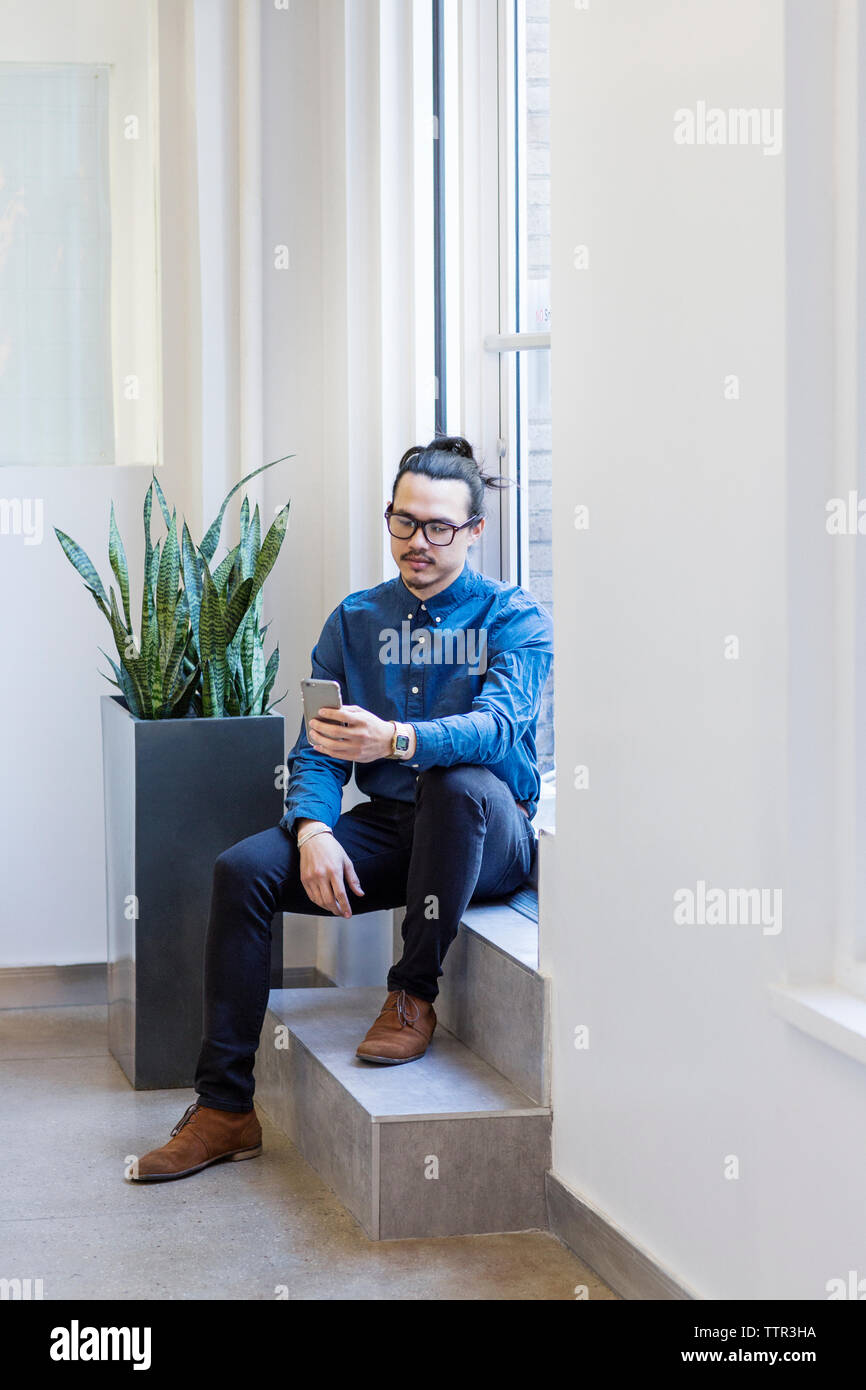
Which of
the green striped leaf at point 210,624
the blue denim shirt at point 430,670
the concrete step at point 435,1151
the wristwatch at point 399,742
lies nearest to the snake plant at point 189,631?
the green striped leaf at point 210,624

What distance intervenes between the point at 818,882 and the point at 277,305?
7.66 ft

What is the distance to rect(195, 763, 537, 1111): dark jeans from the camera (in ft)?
8.21

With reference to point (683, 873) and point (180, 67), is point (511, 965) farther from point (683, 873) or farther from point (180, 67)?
point (180, 67)

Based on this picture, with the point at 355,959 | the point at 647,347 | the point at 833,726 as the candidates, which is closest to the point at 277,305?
the point at 355,959

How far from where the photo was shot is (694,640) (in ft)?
6.13

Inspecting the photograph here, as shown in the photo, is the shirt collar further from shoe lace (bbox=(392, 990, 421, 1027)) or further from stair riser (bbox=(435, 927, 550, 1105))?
shoe lace (bbox=(392, 990, 421, 1027))

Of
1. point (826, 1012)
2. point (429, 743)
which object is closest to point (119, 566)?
point (429, 743)

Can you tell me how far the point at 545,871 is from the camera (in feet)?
7.65

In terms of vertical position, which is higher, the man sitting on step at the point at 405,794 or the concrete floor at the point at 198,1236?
the man sitting on step at the point at 405,794

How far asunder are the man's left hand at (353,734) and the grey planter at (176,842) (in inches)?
17.1

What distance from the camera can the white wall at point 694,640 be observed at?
5.37ft

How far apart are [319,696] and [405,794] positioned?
0.30m

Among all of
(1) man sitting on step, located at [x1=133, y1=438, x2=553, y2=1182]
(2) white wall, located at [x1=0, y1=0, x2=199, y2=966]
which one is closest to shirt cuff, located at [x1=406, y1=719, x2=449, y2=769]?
→ (1) man sitting on step, located at [x1=133, y1=438, x2=553, y2=1182]

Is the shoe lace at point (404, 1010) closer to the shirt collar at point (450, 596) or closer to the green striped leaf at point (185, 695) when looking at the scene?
the shirt collar at point (450, 596)
